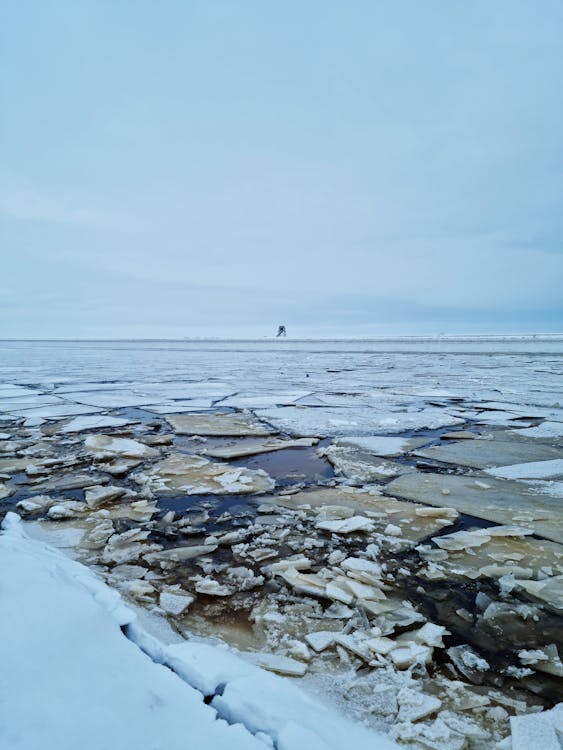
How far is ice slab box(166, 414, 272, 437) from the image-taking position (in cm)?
349

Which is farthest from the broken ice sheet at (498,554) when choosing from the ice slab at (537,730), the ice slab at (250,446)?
the ice slab at (250,446)

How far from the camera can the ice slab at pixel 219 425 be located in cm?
349

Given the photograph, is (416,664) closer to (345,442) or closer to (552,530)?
(552,530)

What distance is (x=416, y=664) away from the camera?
973mm

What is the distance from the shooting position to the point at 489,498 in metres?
2.06

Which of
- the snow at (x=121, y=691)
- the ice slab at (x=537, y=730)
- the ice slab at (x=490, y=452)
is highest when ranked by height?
the snow at (x=121, y=691)

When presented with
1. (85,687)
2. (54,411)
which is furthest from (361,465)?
(54,411)

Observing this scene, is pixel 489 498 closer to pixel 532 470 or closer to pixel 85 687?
pixel 532 470

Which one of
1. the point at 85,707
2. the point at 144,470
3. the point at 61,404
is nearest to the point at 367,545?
the point at 85,707

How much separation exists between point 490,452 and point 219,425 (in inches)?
91.2

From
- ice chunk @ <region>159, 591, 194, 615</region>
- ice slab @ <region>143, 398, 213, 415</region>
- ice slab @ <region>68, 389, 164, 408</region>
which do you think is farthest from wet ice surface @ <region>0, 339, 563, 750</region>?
ice slab @ <region>68, 389, 164, 408</region>

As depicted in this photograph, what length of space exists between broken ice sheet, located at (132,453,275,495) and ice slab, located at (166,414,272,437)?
83 cm

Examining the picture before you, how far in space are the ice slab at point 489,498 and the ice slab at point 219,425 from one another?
1.51 metres

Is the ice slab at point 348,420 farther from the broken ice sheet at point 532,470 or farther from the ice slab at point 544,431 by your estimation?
the broken ice sheet at point 532,470
